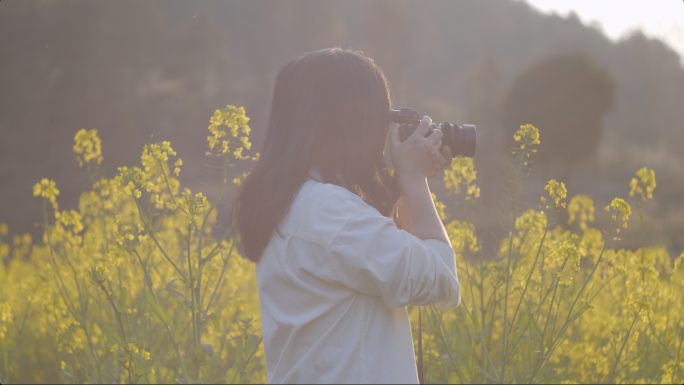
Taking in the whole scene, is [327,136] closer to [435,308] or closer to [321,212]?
[321,212]

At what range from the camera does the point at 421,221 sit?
1.09 m

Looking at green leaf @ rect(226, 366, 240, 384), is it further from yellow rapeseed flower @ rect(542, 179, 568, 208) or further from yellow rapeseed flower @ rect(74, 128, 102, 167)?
yellow rapeseed flower @ rect(542, 179, 568, 208)

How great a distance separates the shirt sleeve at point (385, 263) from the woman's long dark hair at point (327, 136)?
185 millimetres

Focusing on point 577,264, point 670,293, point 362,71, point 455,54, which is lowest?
point 670,293

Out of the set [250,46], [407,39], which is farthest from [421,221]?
[407,39]

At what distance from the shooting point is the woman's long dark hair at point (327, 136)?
1.12 meters

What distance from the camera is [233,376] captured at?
176 cm

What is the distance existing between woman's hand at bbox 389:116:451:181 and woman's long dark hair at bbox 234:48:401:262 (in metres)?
0.04

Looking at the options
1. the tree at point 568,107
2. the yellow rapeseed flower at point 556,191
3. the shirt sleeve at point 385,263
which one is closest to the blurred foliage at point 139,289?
the shirt sleeve at point 385,263

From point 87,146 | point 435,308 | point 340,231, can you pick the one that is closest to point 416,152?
point 340,231

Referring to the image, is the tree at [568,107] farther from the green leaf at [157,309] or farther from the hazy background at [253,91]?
the green leaf at [157,309]

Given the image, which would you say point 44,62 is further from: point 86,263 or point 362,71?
point 362,71

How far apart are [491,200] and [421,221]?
12.1m

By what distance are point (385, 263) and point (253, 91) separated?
59.1 feet
